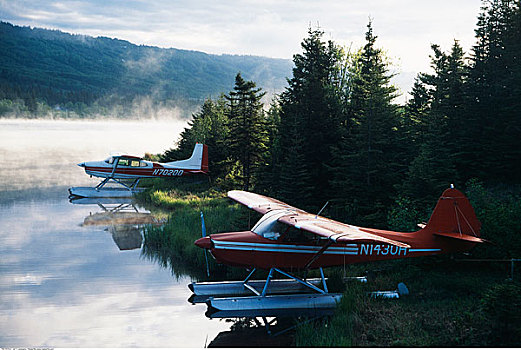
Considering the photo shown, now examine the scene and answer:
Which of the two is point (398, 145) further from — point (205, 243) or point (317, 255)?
point (205, 243)

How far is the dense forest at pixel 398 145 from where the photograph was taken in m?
13.4

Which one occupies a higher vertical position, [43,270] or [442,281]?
[442,281]

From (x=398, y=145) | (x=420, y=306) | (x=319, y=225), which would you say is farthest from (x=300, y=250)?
(x=398, y=145)

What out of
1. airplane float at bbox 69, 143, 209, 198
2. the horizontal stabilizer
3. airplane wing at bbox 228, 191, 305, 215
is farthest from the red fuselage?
airplane float at bbox 69, 143, 209, 198

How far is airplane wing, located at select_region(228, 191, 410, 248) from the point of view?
7812 millimetres

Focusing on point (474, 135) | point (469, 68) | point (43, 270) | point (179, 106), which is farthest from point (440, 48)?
point (179, 106)

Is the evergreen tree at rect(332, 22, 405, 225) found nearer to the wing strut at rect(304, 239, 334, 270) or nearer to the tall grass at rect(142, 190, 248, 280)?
the tall grass at rect(142, 190, 248, 280)

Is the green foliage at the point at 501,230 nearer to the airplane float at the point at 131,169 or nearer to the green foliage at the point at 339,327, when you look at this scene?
the green foliage at the point at 339,327

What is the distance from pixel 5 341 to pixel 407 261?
27.7 feet

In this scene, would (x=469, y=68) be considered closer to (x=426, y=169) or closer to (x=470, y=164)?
(x=470, y=164)

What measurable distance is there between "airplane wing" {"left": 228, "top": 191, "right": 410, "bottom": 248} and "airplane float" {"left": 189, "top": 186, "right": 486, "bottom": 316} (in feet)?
0.07

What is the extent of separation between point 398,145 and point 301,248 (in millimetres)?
7937

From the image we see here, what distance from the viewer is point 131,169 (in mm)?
25859

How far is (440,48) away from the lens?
33.9 metres
